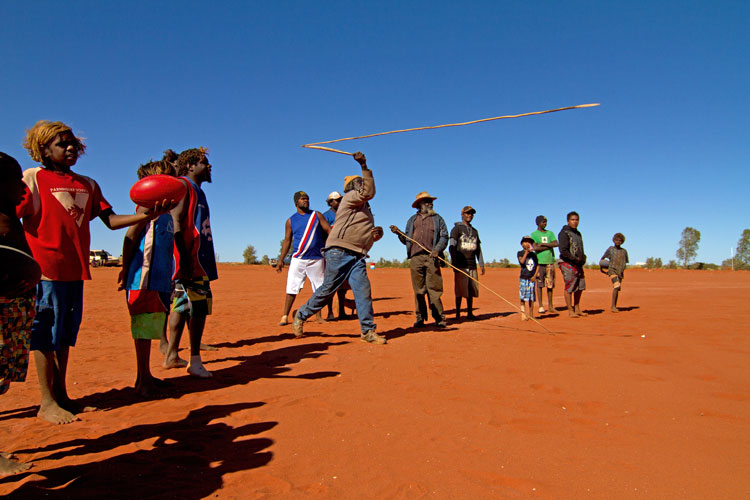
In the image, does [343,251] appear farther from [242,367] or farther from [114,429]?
[114,429]

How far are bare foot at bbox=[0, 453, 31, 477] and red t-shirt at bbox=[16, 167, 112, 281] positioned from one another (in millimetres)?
1173

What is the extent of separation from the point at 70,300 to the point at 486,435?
3.01m

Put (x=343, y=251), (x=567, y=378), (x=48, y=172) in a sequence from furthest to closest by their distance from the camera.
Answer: (x=343, y=251), (x=567, y=378), (x=48, y=172)

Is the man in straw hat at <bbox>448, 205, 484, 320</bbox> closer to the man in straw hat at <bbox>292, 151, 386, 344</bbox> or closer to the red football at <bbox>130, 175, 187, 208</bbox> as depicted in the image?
the man in straw hat at <bbox>292, 151, 386, 344</bbox>

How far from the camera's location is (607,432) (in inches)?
110

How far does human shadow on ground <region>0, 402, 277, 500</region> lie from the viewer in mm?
2129

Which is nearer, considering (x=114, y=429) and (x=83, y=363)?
(x=114, y=429)

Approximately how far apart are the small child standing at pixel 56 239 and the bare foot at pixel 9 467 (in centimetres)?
76

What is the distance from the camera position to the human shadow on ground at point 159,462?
6.98 ft

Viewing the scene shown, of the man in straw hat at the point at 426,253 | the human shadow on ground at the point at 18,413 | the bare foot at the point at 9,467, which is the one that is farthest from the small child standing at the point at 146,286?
the man in straw hat at the point at 426,253

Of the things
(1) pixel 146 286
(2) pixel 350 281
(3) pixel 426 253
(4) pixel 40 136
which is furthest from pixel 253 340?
(4) pixel 40 136

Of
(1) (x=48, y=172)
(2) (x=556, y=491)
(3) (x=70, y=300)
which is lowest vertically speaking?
(2) (x=556, y=491)

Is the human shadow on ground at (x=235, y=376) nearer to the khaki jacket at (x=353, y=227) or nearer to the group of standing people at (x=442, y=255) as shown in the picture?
the group of standing people at (x=442, y=255)

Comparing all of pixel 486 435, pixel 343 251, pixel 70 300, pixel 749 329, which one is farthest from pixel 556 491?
pixel 749 329
